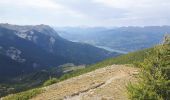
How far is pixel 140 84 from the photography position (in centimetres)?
3209

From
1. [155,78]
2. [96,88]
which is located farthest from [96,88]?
[155,78]

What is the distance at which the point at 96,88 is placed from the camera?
1763 inches

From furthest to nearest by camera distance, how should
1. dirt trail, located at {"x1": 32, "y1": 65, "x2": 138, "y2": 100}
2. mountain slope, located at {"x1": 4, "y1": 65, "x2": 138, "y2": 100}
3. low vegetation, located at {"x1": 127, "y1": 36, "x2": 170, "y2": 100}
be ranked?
mountain slope, located at {"x1": 4, "y1": 65, "x2": 138, "y2": 100} → dirt trail, located at {"x1": 32, "y1": 65, "x2": 138, "y2": 100} → low vegetation, located at {"x1": 127, "y1": 36, "x2": 170, "y2": 100}

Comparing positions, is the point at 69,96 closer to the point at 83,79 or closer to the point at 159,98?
the point at 83,79

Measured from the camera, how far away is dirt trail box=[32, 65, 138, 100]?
1657 inches

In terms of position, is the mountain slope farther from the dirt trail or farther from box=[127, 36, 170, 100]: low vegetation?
box=[127, 36, 170, 100]: low vegetation

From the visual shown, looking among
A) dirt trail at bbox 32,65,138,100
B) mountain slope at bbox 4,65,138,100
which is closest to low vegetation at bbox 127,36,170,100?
dirt trail at bbox 32,65,138,100

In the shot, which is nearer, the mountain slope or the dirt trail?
the dirt trail

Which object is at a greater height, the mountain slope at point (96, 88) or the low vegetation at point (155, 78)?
the low vegetation at point (155, 78)

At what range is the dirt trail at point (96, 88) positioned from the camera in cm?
4209

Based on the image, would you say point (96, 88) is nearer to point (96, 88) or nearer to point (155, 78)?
point (96, 88)

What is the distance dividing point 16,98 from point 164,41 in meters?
21.1

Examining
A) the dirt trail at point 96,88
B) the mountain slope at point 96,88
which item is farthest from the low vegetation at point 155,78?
the mountain slope at point 96,88

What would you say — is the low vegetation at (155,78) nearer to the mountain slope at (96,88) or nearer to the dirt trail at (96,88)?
the dirt trail at (96,88)
